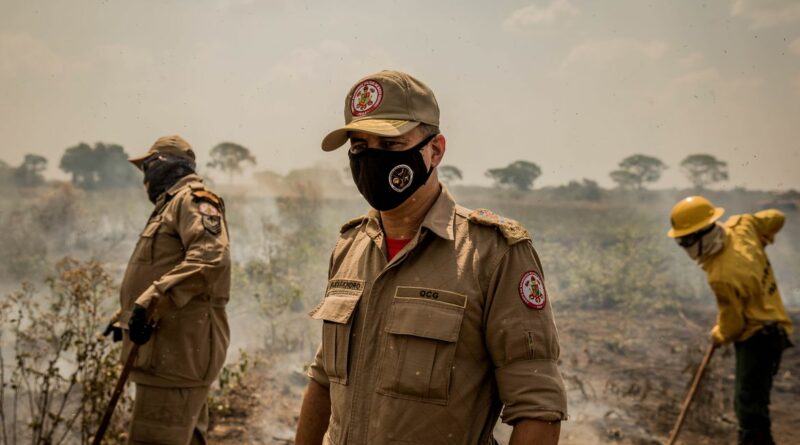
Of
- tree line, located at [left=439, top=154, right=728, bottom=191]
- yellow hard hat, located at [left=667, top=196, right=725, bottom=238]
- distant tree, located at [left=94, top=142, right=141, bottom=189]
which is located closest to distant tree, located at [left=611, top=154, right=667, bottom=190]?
tree line, located at [left=439, top=154, right=728, bottom=191]

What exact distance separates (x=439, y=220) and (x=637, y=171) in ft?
32.1

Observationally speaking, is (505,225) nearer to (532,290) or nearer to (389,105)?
(532,290)

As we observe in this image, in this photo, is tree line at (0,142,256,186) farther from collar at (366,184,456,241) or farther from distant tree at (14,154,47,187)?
collar at (366,184,456,241)

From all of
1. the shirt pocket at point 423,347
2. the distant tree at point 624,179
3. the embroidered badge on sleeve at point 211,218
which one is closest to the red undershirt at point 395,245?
the shirt pocket at point 423,347

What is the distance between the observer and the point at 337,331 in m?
1.82

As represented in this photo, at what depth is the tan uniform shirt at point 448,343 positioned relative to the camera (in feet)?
5.18

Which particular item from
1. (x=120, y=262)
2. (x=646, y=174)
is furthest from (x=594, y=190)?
(x=120, y=262)

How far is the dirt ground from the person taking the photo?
5270 mm

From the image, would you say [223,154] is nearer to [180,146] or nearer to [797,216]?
[180,146]

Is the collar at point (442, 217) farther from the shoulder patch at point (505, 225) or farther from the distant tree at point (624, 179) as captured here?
the distant tree at point (624, 179)

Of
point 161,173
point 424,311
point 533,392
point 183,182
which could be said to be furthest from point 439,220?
point 161,173

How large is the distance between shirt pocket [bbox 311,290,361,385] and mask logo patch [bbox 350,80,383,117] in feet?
1.89

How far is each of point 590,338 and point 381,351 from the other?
665 centimetres

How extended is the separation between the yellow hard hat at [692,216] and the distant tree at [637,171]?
18.3 feet
